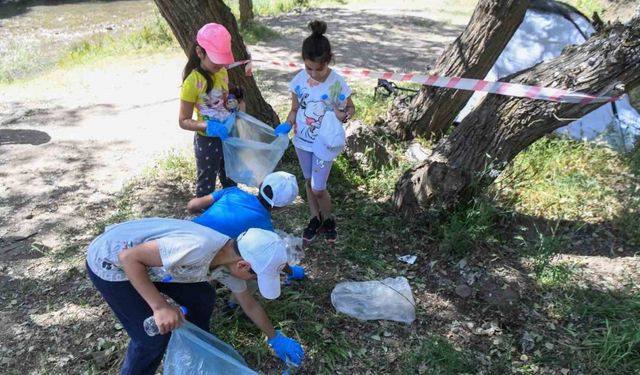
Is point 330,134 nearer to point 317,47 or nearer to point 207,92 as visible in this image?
point 317,47

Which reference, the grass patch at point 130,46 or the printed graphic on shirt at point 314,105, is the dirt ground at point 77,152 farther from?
the printed graphic on shirt at point 314,105

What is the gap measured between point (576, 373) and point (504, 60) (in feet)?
12.3

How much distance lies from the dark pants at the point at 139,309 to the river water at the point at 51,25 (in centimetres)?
841

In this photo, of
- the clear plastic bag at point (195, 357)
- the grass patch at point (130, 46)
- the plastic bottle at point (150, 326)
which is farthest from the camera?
the grass patch at point (130, 46)

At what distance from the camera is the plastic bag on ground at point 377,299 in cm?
264

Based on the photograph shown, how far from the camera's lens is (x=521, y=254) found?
3031mm

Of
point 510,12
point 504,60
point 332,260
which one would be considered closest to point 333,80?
point 332,260

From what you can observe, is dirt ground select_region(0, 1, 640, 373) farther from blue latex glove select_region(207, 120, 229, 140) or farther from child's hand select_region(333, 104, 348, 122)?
child's hand select_region(333, 104, 348, 122)

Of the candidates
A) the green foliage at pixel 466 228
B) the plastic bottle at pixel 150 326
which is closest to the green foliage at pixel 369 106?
the green foliage at pixel 466 228

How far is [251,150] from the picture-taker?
2834 mm

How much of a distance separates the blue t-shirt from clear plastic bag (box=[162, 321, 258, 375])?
41cm

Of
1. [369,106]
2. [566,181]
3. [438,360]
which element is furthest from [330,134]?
[369,106]

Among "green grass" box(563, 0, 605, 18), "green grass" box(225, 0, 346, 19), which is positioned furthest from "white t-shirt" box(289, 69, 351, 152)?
"green grass" box(225, 0, 346, 19)

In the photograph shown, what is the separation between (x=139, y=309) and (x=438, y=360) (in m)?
1.42
